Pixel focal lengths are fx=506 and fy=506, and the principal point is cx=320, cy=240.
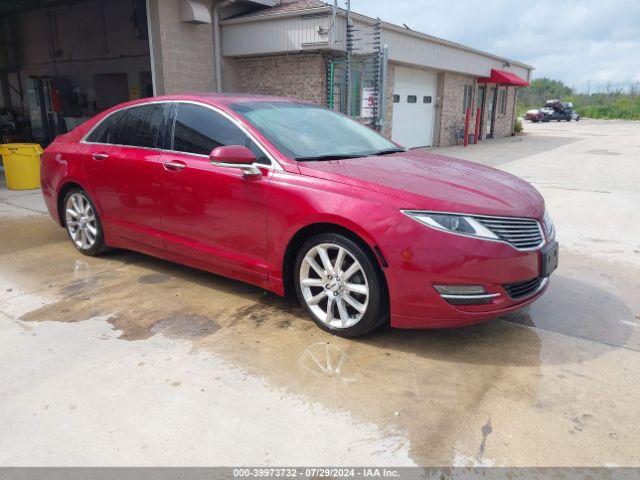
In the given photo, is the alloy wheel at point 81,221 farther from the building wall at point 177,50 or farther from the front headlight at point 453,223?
the building wall at point 177,50

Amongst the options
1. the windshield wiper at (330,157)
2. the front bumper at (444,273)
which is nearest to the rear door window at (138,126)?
the windshield wiper at (330,157)

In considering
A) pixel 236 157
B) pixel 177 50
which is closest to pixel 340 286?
pixel 236 157

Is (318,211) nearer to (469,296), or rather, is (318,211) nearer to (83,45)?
(469,296)

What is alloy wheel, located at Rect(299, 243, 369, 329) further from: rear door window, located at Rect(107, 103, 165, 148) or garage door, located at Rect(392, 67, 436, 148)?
garage door, located at Rect(392, 67, 436, 148)

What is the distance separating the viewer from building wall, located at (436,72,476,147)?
65.3 ft

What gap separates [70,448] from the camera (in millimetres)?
2375

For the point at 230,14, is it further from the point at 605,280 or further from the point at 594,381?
the point at 594,381

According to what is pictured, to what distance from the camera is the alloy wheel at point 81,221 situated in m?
5.03

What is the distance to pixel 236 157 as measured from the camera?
137 inches

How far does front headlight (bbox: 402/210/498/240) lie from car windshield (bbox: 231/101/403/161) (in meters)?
1.01

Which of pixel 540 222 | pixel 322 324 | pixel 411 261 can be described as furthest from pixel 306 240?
pixel 540 222

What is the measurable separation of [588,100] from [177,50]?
87243mm

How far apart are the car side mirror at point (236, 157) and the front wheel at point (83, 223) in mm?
2080

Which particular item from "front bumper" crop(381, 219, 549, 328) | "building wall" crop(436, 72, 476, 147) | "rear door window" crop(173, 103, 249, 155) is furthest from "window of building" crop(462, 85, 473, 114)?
"front bumper" crop(381, 219, 549, 328)
